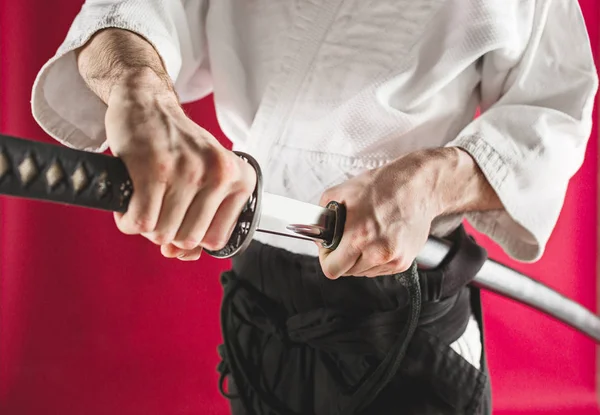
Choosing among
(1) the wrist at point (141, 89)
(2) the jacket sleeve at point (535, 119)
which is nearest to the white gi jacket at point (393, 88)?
(2) the jacket sleeve at point (535, 119)

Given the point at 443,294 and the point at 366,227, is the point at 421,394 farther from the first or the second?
the point at 366,227

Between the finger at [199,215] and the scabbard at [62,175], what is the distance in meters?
0.04

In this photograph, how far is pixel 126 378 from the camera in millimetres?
1010

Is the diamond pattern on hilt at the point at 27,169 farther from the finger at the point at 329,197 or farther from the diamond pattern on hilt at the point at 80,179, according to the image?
the finger at the point at 329,197

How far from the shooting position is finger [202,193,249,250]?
1.17ft

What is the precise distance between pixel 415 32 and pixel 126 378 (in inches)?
30.5

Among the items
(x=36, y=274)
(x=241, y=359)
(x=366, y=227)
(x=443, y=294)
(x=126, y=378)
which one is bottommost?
(x=126, y=378)

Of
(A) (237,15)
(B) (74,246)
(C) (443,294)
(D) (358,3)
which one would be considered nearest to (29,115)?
(B) (74,246)

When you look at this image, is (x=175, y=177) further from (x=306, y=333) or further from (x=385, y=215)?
(x=306, y=333)

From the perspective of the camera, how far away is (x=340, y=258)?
46 cm

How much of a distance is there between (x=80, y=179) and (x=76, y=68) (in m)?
0.28

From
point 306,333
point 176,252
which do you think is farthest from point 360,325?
point 176,252

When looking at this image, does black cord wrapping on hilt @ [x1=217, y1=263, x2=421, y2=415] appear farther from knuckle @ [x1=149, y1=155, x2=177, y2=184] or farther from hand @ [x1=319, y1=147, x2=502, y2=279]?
knuckle @ [x1=149, y1=155, x2=177, y2=184]

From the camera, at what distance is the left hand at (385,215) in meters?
0.46
